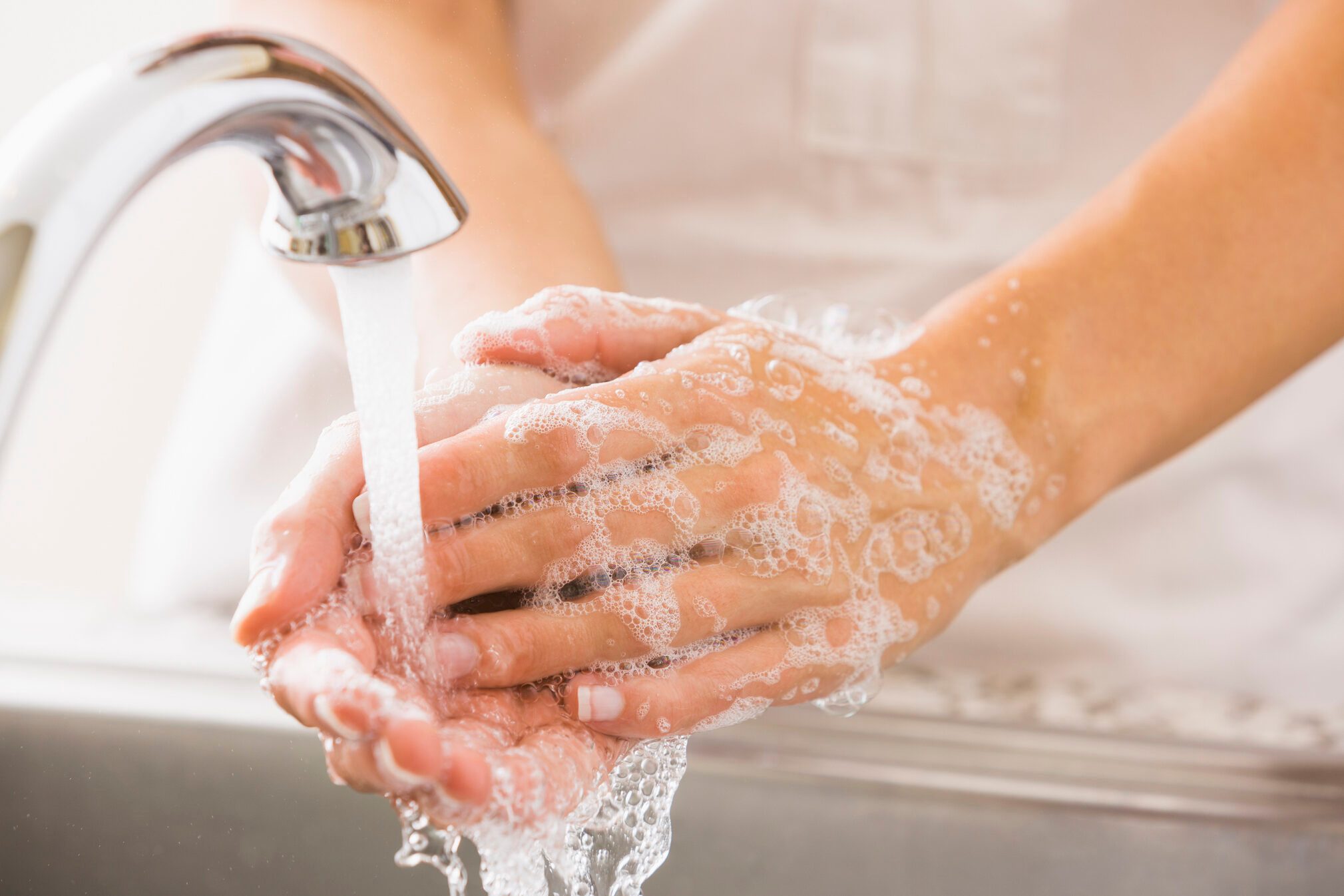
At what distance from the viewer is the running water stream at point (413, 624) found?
0.94ft

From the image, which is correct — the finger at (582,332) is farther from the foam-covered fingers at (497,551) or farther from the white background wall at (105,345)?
the white background wall at (105,345)

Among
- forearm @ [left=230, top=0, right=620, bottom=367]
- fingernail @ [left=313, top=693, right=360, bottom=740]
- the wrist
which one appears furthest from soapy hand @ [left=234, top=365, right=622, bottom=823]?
the wrist

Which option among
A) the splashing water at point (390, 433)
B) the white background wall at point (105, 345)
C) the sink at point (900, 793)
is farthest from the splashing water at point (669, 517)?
the white background wall at point (105, 345)

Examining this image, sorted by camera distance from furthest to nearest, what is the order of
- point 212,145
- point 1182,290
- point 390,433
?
point 1182,290 → point 390,433 → point 212,145

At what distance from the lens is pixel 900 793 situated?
58 cm

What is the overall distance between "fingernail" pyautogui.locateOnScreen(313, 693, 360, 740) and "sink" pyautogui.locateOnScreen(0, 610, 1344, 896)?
0.93 ft

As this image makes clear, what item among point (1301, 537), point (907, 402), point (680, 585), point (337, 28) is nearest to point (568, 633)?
point (680, 585)

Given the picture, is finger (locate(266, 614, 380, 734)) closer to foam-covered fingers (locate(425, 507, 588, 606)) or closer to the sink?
foam-covered fingers (locate(425, 507, 588, 606))

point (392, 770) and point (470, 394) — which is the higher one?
point (470, 394)

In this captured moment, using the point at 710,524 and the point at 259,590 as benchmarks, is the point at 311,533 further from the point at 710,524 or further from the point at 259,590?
the point at 710,524

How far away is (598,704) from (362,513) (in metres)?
0.09

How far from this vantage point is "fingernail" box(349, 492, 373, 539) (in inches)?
13.0

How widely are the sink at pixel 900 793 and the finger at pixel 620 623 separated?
0.19 m

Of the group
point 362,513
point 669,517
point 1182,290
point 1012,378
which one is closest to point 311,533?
point 362,513
